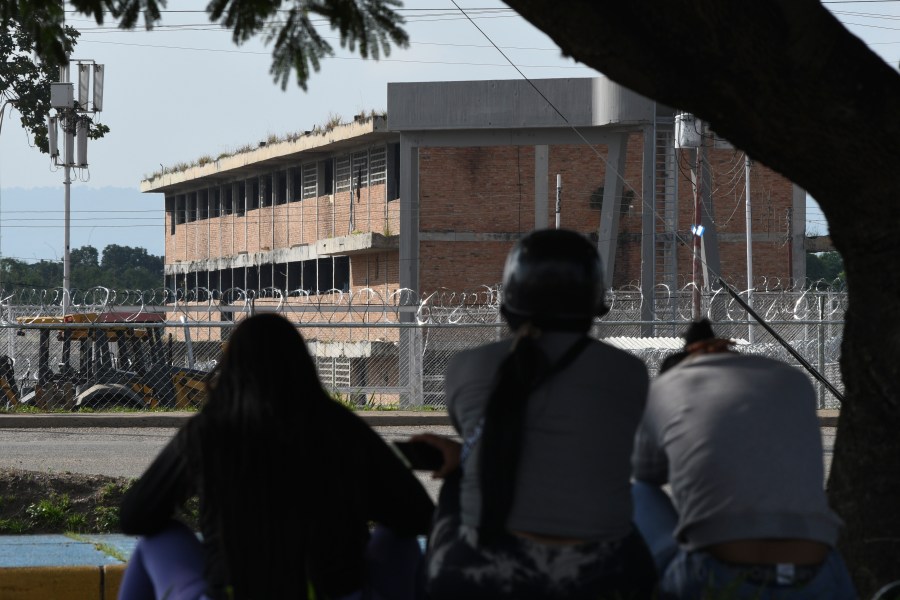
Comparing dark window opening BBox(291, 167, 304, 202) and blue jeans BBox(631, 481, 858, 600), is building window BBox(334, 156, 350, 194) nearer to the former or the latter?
dark window opening BBox(291, 167, 304, 202)

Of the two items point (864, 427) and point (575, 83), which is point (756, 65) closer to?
point (864, 427)

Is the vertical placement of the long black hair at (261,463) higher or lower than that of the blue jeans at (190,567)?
higher

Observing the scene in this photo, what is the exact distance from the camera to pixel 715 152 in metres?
45.3

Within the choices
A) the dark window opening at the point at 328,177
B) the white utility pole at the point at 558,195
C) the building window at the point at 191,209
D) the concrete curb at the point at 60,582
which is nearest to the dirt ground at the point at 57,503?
the concrete curb at the point at 60,582

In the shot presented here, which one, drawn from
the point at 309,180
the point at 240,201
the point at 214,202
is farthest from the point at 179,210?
the point at 309,180

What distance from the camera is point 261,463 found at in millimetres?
3705

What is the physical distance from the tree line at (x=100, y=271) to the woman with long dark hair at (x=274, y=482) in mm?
72983

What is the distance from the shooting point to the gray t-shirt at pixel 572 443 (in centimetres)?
353

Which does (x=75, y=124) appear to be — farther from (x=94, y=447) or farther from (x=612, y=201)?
(x=94, y=447)

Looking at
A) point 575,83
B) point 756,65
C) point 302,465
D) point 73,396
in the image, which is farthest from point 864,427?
point 575,83

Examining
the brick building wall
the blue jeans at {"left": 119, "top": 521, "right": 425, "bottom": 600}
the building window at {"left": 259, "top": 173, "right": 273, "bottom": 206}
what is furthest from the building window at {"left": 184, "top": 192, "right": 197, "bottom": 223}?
the blue jeans at {"left": 119, "top": 521, "right": 425, "bottom": 600}

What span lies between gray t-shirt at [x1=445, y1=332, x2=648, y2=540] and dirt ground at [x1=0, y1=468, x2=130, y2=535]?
512 centimetres

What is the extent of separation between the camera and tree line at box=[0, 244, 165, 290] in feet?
330

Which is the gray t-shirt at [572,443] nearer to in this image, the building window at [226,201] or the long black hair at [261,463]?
the long black hair at [261,463]
